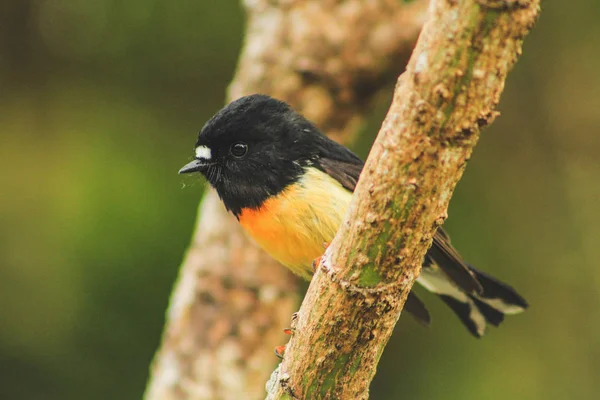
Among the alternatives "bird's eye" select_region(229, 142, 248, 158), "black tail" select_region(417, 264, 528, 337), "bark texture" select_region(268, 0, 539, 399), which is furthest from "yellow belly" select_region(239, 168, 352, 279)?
"bark texture" select_region(268, 0, 539, 399)

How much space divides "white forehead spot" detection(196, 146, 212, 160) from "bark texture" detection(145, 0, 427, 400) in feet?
3.81

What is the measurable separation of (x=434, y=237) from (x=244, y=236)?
166cm

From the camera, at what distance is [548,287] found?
4898 millimetres

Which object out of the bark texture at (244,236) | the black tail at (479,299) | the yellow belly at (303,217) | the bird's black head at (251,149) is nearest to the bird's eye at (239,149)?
the bird's black head at (251,149)

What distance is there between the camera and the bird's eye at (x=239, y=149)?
11.0ft

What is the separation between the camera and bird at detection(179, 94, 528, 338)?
3084mm

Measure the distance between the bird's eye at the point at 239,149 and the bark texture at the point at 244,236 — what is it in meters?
1.20

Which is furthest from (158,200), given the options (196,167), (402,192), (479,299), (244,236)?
(402,192)

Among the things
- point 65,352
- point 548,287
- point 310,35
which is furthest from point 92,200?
point 548,287

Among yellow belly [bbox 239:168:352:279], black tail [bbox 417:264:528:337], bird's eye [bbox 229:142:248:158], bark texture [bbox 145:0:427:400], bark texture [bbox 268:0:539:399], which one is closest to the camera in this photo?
bark texture [bbox 268:0:539:399]

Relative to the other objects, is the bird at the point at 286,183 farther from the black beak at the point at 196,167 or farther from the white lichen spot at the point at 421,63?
the white lichen spot at the point at 421,63

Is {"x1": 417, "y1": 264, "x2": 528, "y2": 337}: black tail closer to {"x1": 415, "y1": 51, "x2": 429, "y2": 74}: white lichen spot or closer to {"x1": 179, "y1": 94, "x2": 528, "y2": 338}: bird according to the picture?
{"x1": 179, "y1": 94, "x2": 528, "y2": 338}: bird

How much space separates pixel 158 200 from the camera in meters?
4.49

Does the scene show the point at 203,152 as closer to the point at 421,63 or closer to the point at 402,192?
the point at 402,192
